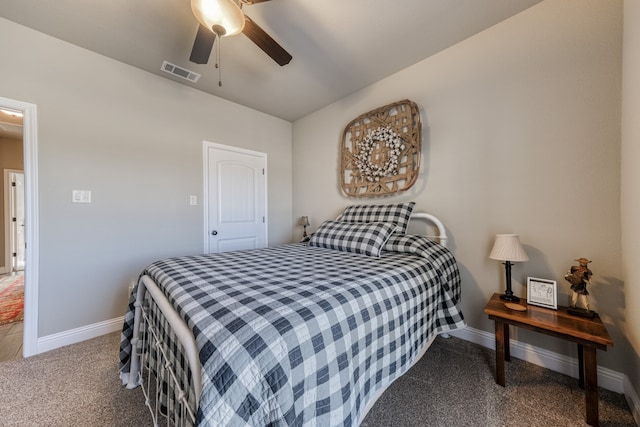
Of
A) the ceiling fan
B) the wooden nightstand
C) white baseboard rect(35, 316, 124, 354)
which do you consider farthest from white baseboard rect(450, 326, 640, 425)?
white baseboard rect(35, 316, 124, 354)

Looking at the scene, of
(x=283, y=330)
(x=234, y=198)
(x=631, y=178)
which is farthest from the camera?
(x=234, y=198)

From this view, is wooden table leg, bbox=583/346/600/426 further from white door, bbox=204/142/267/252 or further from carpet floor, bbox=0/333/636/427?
white door, bbox=204/142/267/252

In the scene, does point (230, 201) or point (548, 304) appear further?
point (230, 201)

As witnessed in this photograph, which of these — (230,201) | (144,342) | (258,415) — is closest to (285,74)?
(230,201)

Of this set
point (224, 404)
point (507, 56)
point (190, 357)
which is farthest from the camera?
point (507, 56)

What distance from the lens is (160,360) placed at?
1.18m

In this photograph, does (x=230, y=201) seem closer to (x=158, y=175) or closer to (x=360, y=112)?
(x=158, y=175)

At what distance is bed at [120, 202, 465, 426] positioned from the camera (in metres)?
0.71

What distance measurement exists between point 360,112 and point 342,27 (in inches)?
41.5

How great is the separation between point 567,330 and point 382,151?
6.52ft

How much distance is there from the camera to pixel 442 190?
7.39 ft

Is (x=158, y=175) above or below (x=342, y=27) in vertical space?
below

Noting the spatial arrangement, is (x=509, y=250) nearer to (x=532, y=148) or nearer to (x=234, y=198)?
(x=532, y=148)

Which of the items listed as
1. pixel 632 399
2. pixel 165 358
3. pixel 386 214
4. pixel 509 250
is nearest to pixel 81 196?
pixel 165 358
